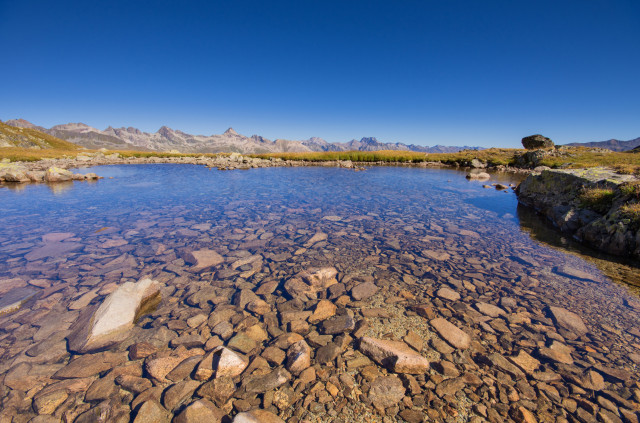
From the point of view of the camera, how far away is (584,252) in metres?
9.62

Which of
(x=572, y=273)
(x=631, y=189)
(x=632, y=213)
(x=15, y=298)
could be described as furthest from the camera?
(x=631, y=189)

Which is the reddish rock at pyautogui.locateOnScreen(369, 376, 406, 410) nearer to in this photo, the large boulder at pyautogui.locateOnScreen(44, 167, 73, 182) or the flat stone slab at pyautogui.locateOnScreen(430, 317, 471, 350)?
the flat stone slab at pyautogui.locateOnScreen(430, 317, 471, 350)

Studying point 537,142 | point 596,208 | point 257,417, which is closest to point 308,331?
point 257,417

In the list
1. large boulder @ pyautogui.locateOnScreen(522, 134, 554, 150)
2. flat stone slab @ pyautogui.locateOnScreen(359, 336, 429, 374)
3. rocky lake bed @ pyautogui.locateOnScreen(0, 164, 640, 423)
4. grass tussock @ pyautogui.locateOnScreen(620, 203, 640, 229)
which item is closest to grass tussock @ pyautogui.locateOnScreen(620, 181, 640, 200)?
grass tussock @ pyautogui.locateOnScreen(620, 203, 640, 229)

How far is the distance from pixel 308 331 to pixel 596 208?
47.9 ft

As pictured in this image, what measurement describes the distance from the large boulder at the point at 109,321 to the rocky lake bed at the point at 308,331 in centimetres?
3

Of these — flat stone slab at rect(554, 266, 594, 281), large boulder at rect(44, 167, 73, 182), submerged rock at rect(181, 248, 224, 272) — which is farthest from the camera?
large boulder at rect(44, 167, 73, 182)

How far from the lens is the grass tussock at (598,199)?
10.7 m

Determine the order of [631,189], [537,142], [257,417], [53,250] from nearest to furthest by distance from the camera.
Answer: [257,417] < [53,250] < [631,189] < [537,142]

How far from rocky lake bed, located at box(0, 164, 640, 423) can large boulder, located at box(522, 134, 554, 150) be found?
96015 millimetres

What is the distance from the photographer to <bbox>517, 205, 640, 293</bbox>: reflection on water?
25.2ft

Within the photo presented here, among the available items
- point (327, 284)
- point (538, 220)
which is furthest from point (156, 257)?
point (538, 220)

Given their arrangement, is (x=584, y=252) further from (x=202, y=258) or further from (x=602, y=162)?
(x=602, y=162)

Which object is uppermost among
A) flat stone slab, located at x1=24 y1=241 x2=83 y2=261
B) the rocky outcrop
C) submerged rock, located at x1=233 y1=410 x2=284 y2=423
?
the rocky outcrop
